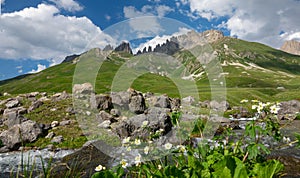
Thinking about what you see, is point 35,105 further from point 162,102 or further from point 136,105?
point 162,102

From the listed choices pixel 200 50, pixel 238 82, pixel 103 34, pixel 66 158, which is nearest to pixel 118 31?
pixel 103 34

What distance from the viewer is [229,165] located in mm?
3615

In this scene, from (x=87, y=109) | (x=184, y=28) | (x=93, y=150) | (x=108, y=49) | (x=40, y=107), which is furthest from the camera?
(x=40, y=107)

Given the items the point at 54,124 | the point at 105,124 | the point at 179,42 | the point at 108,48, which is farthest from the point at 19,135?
the point at 179,42

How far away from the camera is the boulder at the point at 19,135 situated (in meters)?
17.5

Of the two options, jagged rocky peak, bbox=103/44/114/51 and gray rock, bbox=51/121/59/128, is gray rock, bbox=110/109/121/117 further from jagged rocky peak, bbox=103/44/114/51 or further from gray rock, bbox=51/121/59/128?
jagged rocky peak, bbox=103/44/114/51

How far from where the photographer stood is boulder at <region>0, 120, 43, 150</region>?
1747 cm

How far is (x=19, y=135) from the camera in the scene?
696 inches

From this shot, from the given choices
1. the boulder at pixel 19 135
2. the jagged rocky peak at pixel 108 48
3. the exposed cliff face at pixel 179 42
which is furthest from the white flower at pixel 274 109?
the boulder at pixel 19 135

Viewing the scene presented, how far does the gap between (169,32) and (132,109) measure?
1444cm

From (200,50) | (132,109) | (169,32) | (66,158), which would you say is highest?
(169,32)

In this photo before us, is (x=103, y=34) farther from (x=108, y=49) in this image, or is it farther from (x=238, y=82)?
(x=238, y=82)

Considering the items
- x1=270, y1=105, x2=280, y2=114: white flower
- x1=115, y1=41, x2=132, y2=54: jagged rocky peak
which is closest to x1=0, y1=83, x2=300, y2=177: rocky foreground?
x1=115, y1=41, x2=132, y2=54: jagged rocky peak

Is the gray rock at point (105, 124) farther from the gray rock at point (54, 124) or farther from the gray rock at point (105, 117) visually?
the gray rock at point (54, 124)
